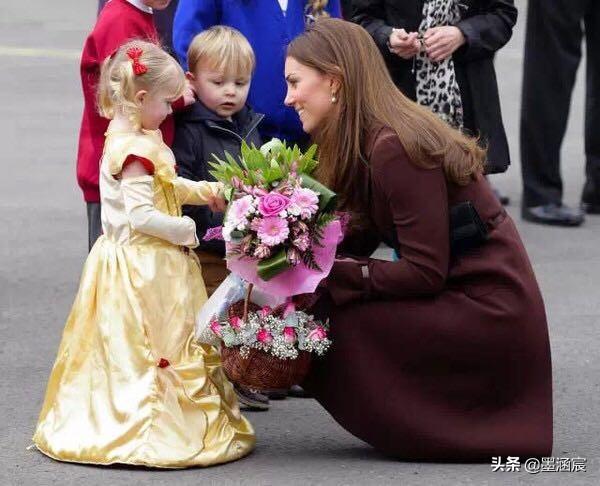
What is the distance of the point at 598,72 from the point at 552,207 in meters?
0.78

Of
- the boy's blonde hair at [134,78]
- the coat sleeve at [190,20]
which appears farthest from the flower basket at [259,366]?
the coat sleeve at [190,20]

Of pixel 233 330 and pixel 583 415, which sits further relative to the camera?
pixel 583 415

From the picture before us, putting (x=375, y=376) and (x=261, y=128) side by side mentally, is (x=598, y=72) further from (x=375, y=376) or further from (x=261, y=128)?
(x=375, y=376)

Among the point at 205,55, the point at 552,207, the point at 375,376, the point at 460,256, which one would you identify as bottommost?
the point at 552,207

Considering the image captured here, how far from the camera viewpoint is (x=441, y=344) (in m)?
4.86

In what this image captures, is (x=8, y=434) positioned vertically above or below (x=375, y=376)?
below

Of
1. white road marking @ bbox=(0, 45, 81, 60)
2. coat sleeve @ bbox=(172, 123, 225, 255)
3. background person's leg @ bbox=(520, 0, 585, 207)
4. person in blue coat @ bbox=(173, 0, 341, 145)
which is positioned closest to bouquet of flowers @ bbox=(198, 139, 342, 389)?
coat sleeve @ bbox=(172, 123, 225, 255)

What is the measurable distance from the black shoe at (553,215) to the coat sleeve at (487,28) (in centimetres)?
215

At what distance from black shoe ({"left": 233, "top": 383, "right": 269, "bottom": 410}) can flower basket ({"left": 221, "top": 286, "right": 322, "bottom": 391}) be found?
2.37ft

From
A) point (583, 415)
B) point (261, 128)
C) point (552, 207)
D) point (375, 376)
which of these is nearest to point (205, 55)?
point (261, 128)

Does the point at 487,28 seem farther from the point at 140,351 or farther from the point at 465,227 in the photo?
the point at 140,351

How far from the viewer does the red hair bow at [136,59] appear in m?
4.95

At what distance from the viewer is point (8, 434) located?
17.3 feet

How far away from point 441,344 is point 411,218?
1.33 ft
